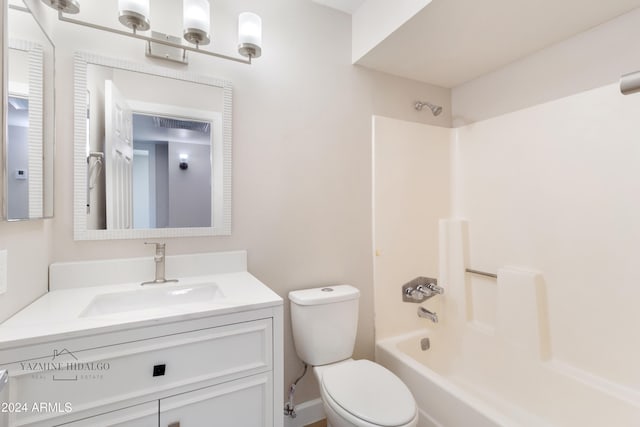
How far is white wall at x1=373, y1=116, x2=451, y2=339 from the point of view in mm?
1998

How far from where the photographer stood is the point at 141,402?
0.93m

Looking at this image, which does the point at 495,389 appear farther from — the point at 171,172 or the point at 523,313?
the point at 171,172

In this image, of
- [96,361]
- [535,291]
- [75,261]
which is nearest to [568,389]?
[535,291]

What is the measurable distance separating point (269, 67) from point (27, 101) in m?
1.04

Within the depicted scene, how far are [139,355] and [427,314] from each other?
177 centimetres

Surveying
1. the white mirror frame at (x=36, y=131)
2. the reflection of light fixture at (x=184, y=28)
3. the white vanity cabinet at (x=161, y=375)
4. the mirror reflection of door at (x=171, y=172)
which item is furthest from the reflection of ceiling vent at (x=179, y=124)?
the white vanity cabinet at (x=161, y=375)

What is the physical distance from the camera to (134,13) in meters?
1.19

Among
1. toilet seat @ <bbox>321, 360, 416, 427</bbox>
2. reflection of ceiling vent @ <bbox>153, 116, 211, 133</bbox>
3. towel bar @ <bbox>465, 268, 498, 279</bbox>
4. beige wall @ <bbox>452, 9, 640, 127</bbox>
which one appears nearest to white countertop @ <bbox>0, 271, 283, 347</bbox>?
toilet seat @ <bbox>321, 360, 416, 427</bbox>

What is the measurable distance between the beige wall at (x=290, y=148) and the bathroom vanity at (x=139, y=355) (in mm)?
234

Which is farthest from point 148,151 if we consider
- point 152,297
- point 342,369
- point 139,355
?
point 342,369

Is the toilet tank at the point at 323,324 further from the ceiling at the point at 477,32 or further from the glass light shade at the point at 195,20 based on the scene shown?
the ceiling at the point at 477,32

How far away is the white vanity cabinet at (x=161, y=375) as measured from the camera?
816mm

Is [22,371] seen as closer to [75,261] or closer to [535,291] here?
[75,261]

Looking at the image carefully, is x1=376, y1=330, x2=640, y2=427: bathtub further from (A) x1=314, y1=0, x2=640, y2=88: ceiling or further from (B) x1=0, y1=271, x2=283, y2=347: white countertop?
(A) x1=314, y1=0, x2=640, y2=88: ceiling
